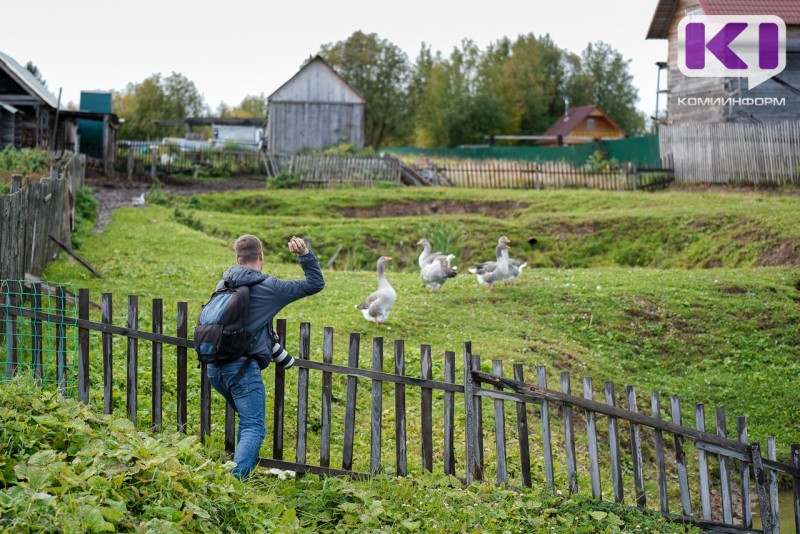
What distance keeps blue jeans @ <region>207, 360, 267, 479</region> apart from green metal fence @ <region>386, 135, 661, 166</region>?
3079 cm

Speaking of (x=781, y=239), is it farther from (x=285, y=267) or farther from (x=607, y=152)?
(x=607, y=152)

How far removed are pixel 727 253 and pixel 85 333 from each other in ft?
55.2

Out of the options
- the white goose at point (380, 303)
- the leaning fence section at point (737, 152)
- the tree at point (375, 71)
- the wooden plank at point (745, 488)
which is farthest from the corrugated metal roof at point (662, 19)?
the tree at point (375, 71)

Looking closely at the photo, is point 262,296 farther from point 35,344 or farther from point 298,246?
point 35,344

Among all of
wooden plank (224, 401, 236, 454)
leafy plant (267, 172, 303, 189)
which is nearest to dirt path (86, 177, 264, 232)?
leafy plant (267, 172, 303, 189)

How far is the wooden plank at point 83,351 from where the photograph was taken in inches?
281

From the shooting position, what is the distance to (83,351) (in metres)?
7.21

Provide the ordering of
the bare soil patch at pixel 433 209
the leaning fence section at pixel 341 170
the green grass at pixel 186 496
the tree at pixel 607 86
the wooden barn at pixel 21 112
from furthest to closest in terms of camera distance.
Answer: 1. the tree at pixel 607 86
2. the leaning fence section at pixel 341 170
3. the wooden barn at pixel 21 112
4. the bare soil patch at pixel 433 209
5. the green grass at pixel 186 496

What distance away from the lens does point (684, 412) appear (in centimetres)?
1177

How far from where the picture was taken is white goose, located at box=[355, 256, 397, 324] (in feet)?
41.0

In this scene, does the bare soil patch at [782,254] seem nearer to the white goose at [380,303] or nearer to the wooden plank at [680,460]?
the white goose at [380,303]

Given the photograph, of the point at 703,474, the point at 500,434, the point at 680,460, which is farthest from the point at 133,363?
the point at 703,474

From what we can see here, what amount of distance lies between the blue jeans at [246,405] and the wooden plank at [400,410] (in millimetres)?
1185

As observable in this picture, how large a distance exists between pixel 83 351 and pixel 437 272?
8.51 m
